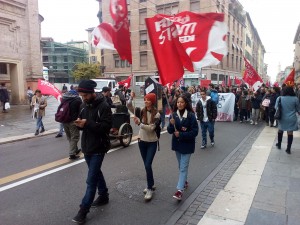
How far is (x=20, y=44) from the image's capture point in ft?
69.9

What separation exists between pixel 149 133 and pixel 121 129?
134 inches

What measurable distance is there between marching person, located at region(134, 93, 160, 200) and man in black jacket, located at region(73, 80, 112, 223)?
711mm

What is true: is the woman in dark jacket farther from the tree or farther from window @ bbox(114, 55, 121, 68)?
the tree

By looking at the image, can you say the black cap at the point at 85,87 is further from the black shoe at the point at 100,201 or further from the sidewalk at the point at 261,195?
the sidewalk at the point at 261,195

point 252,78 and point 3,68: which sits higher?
point 3,68

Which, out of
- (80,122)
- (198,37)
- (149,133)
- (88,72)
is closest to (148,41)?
(88,72)

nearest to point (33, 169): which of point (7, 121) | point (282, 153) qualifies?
point (282, 153)

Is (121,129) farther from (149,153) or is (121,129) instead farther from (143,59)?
(143,59)

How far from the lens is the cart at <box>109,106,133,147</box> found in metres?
7.65

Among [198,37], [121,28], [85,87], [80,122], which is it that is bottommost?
[80,122]

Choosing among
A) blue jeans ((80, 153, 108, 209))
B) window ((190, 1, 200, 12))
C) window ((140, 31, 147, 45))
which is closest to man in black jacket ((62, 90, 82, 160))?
blue jeans ((80, 153, 108, 209))

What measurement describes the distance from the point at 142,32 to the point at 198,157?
3632 cm

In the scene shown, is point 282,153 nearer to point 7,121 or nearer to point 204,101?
point 204,101

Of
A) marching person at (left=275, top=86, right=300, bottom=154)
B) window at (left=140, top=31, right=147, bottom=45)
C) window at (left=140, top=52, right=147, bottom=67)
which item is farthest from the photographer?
window at (left=140, top=52, right=147, bottom=67)
